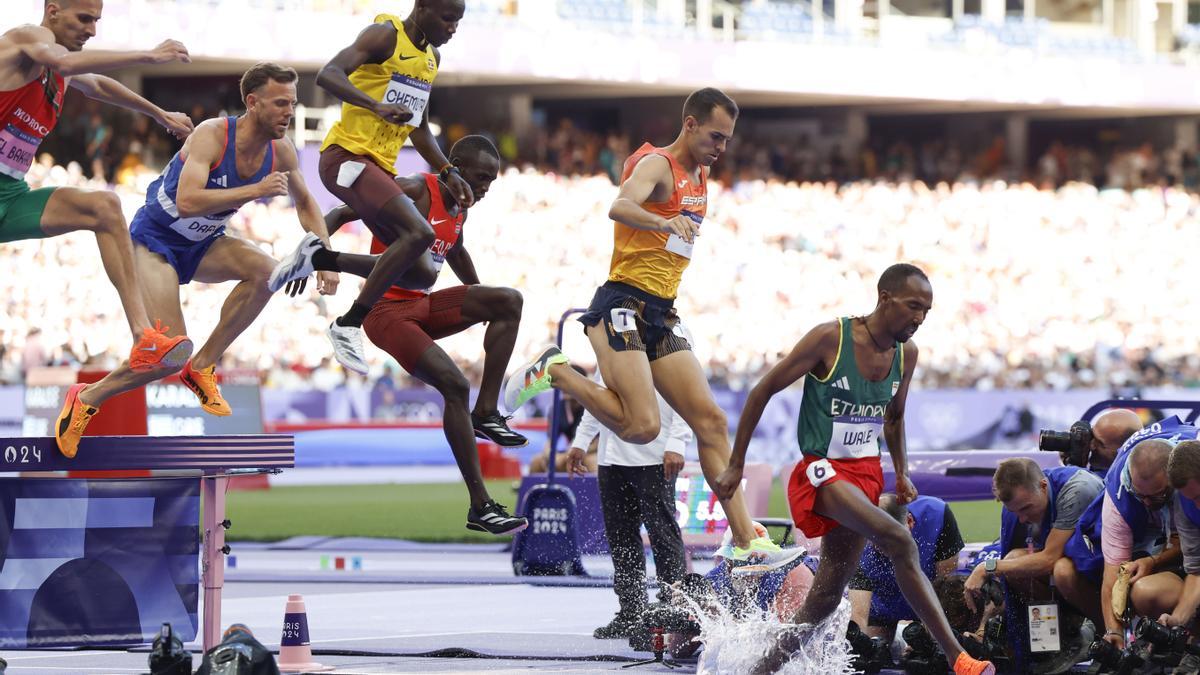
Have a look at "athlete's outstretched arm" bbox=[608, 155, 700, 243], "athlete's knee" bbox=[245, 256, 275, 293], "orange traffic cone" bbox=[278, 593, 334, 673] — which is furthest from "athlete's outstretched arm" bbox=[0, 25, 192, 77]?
"orange traffic cone" bbox=[278, 593, 334, 673]

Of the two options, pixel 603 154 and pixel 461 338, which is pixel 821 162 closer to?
pixel 603 154

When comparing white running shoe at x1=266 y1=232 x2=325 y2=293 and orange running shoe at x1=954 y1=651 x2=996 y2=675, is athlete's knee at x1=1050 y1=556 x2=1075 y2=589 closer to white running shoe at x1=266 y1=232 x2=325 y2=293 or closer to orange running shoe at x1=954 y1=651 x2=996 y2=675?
orange running shoe at x1=954 y1=651 x2=996 y2=675

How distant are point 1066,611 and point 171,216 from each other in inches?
202

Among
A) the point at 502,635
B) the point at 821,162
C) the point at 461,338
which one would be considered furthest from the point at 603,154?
the point at 502,635

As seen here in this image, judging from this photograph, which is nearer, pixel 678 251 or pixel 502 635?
pixel 678 251

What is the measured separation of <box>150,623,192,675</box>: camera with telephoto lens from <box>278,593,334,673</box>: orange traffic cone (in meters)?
1.59

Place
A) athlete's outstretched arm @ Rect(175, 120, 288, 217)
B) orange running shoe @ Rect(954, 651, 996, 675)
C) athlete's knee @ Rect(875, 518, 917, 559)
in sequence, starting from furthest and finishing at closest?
athlete's outstretched arm @ Rect(175, 120, 288, 217) → athlete's knee @ Rect(875, 518, 917, 559) → orange running shoe @ Rect(954, 651, 996, 675)

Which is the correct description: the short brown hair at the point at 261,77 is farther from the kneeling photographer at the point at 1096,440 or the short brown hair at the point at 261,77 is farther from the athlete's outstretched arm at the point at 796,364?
the kneeling photographer at the point at 1096,440

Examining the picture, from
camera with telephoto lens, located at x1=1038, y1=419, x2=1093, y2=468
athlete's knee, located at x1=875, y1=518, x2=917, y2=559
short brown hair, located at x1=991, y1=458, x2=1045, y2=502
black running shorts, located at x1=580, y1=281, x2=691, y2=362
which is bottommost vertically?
athlete's knee, located at x1=875, y1=518, x2=917, y2=559

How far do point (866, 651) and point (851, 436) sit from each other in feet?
5.08

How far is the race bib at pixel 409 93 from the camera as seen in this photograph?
8.90m

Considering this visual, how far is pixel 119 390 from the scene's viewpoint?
9.06m

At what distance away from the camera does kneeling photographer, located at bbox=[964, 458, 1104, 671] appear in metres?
9.12

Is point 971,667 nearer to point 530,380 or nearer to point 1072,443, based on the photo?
point 1072,443
